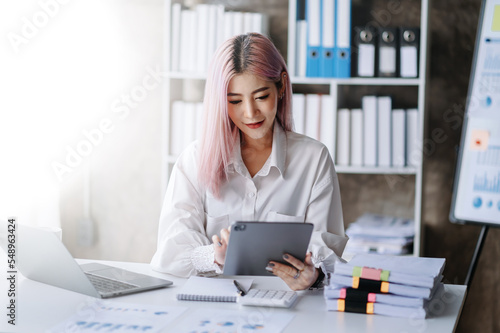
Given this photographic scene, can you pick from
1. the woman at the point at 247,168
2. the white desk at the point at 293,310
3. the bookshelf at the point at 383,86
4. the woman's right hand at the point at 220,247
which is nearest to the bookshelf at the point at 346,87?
the bookshelf at the point at 383,86

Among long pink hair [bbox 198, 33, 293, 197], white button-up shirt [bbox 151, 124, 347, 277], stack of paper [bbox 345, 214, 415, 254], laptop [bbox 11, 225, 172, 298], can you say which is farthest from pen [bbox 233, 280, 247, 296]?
stack of paper [bbox 345, 214, 415, 254]

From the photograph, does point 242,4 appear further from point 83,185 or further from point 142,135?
point 83,185

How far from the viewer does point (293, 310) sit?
143 centimetres

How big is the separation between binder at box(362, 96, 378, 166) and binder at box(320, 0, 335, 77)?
23cm

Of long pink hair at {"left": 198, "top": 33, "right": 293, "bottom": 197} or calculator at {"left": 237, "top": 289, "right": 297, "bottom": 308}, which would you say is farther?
long pink hair at {"left": 198, "top": 33, "right": 293, "bottom": 197}

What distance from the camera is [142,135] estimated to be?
11.0ft

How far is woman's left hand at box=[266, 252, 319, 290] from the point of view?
1.53 meters

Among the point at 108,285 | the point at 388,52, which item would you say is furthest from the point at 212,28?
the point at 108,285

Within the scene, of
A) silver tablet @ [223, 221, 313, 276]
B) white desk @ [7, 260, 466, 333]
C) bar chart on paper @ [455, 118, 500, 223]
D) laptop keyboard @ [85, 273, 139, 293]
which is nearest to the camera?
white desk @ [7, 260, 466, 333]

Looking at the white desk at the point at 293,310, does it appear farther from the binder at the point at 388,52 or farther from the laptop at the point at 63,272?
the binder at the point at 388,52

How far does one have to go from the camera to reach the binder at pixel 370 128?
288 cm

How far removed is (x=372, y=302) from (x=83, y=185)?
231 cm

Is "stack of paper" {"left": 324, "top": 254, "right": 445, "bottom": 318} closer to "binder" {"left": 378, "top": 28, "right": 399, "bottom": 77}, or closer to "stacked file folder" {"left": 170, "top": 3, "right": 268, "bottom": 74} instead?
"binder" {"left": 378, "top": 28, "right": 399, "bottom": 77}

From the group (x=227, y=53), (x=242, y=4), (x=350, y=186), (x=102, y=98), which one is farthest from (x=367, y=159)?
(x=102, y=98)
